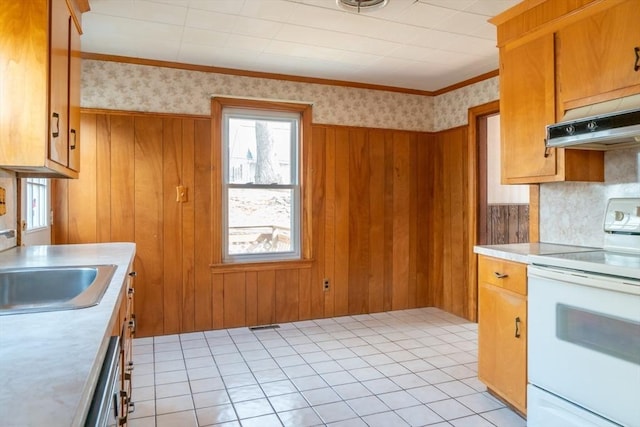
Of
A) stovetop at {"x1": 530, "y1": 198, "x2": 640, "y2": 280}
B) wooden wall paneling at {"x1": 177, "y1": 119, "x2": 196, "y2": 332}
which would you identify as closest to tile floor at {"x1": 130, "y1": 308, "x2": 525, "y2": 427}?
wooden wall paneling at {"x1": 177, "y1": 119, "x2": 196, "y2": 332}

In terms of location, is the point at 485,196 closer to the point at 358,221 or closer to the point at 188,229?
the point at 358,221

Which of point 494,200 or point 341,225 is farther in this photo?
point 494,200

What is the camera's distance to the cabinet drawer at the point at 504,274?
7.38ft

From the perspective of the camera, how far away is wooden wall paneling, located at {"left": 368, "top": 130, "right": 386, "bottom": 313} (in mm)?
4426

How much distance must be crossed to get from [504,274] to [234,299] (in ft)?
8.10

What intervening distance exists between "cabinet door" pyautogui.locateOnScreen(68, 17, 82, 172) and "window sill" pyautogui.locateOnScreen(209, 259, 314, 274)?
65.3 inches

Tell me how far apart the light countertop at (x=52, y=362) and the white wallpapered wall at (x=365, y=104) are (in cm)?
248

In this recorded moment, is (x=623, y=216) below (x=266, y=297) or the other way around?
the other way around

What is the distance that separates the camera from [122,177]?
360 centimetres

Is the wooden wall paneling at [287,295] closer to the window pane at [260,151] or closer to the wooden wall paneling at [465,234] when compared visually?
the window pane at [260,151]

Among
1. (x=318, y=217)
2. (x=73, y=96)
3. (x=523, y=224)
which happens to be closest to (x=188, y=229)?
(x=318, y=217)

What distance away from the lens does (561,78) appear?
7.59 ft

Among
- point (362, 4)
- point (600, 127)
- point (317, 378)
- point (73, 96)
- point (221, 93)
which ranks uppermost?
point (362, 4)

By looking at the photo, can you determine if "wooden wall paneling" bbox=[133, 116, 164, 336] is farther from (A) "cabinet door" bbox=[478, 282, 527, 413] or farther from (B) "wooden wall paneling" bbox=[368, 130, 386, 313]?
(A) "cabinet door" bbox=[478, 282, 527, 413]
